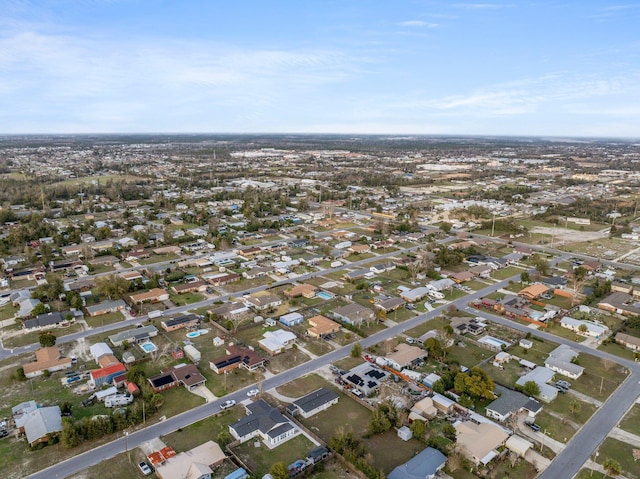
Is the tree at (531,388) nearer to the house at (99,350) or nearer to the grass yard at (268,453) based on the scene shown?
the grass yard at (268,453)

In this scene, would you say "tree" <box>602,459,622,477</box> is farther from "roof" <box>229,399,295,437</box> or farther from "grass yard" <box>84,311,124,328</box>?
"grass yard" <box>84,311,124,328</box>

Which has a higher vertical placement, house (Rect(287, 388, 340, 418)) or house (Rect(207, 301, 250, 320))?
house (Rect(207, 301, 250, 320))

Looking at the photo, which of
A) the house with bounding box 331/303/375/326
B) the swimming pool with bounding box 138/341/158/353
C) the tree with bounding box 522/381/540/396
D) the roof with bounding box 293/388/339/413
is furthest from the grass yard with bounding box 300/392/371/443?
the swimming pool with bounding box 138/341/158/353

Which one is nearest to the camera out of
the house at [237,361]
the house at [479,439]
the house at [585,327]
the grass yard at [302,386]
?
the house at [479,439]

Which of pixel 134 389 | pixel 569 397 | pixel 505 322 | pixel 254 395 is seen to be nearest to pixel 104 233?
pixel 134 389

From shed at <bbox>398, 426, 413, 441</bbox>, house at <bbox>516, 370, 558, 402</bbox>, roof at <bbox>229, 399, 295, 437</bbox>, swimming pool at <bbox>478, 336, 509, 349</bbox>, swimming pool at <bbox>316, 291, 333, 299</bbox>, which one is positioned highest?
swimming pool at <bbox>316, 291, 333, 299</bbox>

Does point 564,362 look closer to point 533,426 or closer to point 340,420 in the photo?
point 533,426

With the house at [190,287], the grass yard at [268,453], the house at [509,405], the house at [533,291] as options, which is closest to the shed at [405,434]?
the grass yard at [268,453]

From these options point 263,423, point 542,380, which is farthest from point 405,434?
point 542,380
